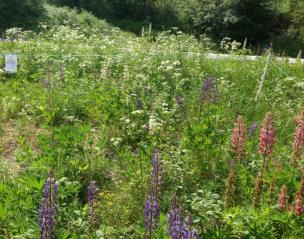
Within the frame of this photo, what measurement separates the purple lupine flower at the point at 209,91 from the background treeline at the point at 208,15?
16.2m

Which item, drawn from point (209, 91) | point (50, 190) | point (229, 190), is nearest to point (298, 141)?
point (229, 190)

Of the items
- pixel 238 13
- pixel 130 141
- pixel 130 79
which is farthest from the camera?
pixel 238 13

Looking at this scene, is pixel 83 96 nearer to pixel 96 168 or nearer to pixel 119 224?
pixel 96 168

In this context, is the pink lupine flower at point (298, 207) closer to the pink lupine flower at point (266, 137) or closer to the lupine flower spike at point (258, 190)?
the lupine flower spike at point (258, 190)

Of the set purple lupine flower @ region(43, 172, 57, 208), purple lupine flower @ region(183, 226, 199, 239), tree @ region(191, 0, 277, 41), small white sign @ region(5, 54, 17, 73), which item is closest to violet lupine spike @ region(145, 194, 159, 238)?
purple lupine flower @ region(183, 226, 199, 239)

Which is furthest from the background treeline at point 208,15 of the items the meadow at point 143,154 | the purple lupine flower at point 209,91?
the purple lupine flower at point 209,91

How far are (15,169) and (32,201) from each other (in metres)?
1.23

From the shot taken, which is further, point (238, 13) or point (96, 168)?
point (238, 13)

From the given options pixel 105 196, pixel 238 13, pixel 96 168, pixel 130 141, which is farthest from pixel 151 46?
pixel 238 13

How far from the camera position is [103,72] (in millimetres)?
7512

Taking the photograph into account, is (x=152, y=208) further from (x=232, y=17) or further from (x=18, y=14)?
(x=232, y=17)

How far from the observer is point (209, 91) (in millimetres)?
6125

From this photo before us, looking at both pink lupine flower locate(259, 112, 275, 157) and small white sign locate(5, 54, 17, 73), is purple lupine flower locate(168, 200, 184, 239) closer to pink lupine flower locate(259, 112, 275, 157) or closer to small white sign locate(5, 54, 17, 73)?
pink lupine flower locate(259, 112, 275, 157)

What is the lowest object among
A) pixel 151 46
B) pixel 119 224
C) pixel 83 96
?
pixel 119 224
